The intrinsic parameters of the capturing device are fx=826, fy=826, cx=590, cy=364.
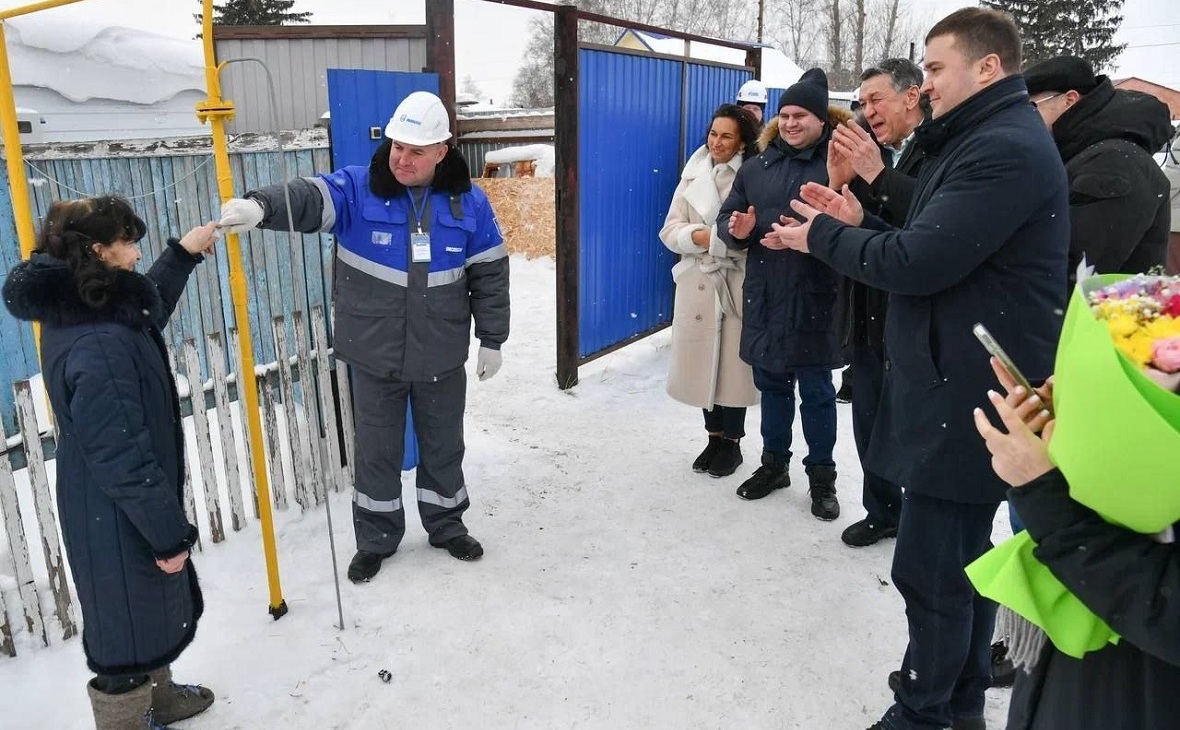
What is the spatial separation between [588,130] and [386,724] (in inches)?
157

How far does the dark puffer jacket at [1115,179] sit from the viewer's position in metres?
2.61

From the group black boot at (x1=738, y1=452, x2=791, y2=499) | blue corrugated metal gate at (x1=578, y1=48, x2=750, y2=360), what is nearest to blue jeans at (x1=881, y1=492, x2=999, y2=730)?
black boot at (x1=738, y1=452, x2=791, y2=499)

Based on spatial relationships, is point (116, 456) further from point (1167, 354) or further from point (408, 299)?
point (1167, 354)

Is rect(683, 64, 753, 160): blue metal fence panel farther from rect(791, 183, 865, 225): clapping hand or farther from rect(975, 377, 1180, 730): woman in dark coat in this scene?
rect(975, 377, 1180, 730): woman in dark coat

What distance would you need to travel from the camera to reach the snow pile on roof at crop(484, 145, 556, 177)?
1420 cm

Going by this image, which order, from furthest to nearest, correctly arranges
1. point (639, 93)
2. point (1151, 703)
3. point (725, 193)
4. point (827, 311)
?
point (639, 93) < point (725, 193) < point (827, 311) < point (1151, 703)

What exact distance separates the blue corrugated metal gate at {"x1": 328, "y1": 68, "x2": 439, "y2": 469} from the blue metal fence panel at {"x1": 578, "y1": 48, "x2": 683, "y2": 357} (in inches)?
66.9

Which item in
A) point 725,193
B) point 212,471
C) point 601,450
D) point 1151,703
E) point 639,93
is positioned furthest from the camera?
point 639,93

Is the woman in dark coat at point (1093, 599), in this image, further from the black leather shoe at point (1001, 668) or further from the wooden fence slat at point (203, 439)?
the wooden fence slat at point (203, 439)

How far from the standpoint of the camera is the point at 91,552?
2289 mm

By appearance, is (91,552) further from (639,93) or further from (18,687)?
(639,93)

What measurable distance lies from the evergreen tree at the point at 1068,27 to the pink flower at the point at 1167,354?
31.2 meters

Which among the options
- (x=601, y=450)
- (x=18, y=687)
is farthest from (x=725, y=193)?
(x=18, y=687)

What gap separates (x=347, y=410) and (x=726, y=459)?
6.81ft
